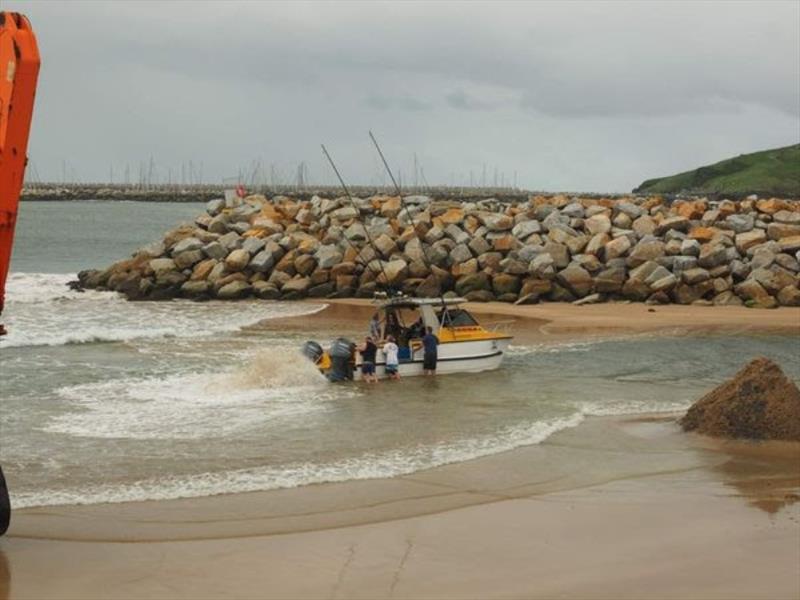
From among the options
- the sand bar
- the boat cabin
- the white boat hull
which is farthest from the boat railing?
the sand bar

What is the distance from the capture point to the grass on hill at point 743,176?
126 m

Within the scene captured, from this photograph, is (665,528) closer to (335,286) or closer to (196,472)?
(196,472)

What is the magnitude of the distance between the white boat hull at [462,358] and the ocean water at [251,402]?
0.38 m

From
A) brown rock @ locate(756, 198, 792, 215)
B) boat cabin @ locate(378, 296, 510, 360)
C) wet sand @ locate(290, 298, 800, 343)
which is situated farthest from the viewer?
brown rock @ locate(756, 198, 792, 215)

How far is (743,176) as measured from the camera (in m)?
132

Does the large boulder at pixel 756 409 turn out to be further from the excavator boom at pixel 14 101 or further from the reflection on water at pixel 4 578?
the excavator boom at pixel 14 101

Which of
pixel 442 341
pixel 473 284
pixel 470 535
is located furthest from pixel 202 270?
pixel 470 535

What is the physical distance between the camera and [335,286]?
130ft

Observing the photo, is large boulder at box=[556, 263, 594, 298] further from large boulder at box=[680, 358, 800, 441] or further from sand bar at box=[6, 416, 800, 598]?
sand bar at box=[6, 416, 800, 598]

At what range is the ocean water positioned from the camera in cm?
1508

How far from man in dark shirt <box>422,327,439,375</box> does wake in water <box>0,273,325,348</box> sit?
9.17 meters

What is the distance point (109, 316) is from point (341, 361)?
1524cm

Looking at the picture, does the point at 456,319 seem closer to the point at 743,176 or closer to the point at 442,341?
the point at 442,341

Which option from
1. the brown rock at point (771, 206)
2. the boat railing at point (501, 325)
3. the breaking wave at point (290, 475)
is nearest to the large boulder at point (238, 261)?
the boat railing at point (501, 325)
